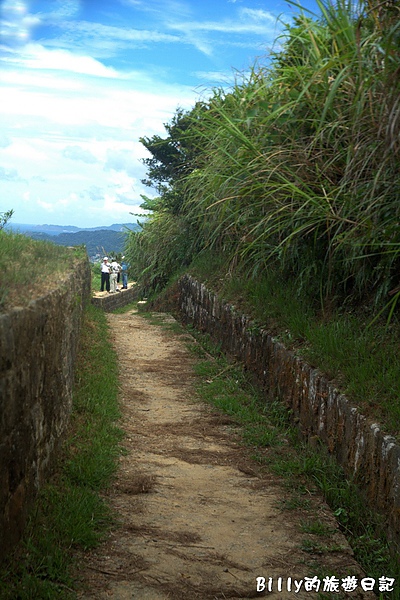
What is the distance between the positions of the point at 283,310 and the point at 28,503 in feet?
10.8

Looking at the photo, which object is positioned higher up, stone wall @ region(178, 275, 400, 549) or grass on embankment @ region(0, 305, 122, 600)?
stone wall @ region(178, 275, 400, 549)

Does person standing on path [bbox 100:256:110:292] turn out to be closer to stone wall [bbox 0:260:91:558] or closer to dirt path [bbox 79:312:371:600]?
dirt path [bbox 79:312:371:600]

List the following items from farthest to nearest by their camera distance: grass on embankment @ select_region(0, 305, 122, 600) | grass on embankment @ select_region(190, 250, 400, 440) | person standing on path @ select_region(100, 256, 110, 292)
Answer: person standing on path @ select_region(100, 256, 110, 292) → grass on embankment @ select_region(190, 250, 400, 440) → grass on embankment @ select_region(0, 305, 122, 600)

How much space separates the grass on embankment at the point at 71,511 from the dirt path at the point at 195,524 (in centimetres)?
10

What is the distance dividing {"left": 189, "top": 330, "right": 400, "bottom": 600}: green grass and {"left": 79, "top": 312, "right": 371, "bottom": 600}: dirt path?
0.08 metres

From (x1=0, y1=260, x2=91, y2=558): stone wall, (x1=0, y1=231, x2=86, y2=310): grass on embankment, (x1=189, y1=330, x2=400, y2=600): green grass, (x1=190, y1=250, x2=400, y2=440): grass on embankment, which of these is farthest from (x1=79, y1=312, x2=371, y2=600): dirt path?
(x1=0, y1=231, x2=86, y2=310): grass on embankment

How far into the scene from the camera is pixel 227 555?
369cm

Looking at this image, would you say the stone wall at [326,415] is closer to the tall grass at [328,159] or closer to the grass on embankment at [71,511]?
the tall grass at [328,159]

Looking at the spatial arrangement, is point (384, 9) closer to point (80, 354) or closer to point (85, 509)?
point (85, 509)

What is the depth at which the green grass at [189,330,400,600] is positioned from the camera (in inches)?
151

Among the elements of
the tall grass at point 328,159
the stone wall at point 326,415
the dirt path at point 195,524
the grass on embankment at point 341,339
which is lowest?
the dirt path at point 195,524

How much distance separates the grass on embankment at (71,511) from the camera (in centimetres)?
318

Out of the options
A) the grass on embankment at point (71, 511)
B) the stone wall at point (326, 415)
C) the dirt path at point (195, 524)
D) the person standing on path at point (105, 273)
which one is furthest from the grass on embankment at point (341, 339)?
the person standing on path at point (105, 273)

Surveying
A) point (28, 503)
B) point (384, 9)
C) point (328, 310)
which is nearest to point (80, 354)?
point (328, 310)
